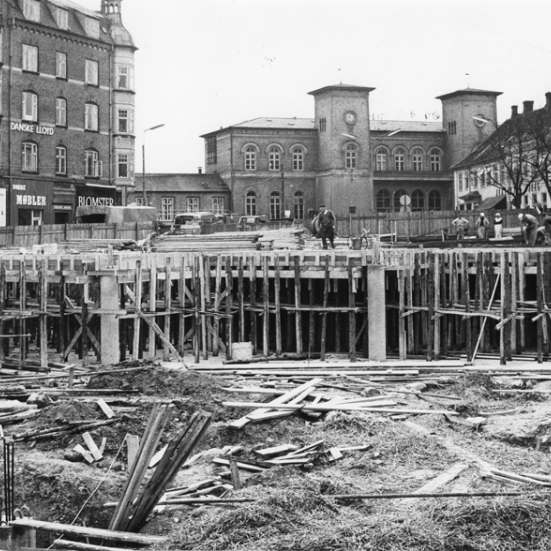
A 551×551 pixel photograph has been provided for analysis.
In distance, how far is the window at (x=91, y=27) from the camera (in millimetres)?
58594

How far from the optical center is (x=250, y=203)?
8706 centimetres

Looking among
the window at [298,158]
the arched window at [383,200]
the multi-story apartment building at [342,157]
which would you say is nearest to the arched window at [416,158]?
the multi-story apartment building at [342,157]

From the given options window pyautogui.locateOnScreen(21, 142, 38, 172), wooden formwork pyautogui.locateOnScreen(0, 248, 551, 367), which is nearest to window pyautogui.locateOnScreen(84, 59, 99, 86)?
window pyautogui.locateOnScreen(21, 142, 38, 172)

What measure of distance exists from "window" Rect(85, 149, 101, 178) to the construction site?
23940mm

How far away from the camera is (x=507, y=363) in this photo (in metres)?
23.8

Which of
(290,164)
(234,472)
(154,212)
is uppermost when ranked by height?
(290,164)

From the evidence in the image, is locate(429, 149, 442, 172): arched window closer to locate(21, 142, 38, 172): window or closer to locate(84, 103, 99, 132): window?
locate(84, 103, 99, 132): window

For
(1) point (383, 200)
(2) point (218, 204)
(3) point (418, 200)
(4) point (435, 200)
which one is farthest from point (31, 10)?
(4) point (435, 200)

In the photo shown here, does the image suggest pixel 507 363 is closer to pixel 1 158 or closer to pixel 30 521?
pixel 30 521

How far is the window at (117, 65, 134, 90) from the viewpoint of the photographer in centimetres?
6378

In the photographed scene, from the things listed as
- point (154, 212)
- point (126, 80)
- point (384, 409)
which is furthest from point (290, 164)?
point (384, 409)

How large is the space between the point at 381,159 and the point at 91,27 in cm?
3926

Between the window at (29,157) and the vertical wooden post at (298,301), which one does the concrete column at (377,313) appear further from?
the window at (29,157)

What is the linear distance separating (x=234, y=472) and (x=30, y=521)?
11.2 feet
